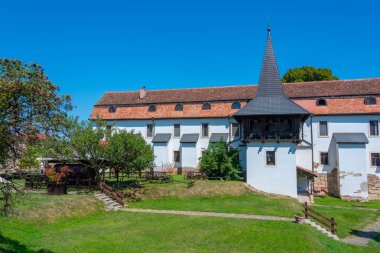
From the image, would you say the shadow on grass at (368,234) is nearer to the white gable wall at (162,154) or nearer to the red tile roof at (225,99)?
the red tile roof at (225,99)

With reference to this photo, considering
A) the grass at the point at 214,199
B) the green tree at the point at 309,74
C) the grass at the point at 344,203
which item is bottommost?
the grass at the point at 344,203

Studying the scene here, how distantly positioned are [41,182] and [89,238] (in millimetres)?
11005

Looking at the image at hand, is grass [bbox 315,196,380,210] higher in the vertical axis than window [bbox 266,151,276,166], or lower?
lower

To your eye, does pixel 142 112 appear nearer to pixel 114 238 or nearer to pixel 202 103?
pixel 202 103

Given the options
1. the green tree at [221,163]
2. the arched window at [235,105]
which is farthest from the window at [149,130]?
the green tree at [221,163]

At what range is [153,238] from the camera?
14.2 meters

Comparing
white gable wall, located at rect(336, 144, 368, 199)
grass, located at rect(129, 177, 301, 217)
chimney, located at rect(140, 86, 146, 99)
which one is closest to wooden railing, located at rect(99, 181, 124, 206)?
grass, located at rect(129, 177, 301, 217)

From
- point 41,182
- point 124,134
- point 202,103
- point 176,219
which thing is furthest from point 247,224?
point 202,103

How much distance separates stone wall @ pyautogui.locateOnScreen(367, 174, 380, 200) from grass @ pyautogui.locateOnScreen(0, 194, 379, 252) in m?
15.2

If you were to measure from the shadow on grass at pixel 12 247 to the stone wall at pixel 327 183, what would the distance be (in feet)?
87.0

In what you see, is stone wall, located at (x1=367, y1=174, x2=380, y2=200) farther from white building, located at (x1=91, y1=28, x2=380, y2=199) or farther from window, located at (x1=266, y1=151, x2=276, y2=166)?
window, located at (x1=266, y1=151, x2=276, y2=166)

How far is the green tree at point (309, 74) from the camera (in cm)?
4659

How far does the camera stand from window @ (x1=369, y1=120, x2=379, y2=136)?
29672mm

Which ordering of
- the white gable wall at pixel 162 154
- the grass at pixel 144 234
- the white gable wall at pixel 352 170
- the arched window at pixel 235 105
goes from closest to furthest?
the grass at pixel 144 234, the white gable wall at pixel 352 170, the arched window at pixel 235 105, the white gable wall at pixel 162 154
